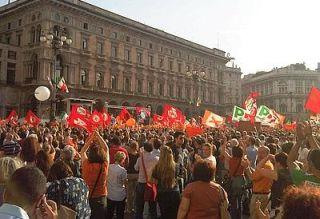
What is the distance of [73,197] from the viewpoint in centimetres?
474

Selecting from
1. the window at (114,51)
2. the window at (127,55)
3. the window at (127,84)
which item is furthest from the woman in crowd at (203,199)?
the window at (127,55)

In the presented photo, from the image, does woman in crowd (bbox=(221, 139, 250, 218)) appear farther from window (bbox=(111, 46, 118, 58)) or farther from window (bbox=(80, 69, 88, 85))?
window (bbox=(111, 46, 118, 58))

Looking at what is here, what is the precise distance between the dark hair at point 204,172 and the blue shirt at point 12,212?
2806 mm

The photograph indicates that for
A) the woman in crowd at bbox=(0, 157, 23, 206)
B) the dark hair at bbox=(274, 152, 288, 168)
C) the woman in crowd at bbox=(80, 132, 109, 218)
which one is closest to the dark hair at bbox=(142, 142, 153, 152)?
the woman in crowd at bbox=(80, 132, 109, 218)

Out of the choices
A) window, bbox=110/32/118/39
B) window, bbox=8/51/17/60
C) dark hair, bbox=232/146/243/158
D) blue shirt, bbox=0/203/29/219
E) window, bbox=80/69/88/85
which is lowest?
dark hair, bbox=232/146/243/158

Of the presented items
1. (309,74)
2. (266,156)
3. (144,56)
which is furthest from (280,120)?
(309,74)

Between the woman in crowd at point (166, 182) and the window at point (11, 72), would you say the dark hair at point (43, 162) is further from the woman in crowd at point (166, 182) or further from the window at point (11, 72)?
the window at point (11, 72)

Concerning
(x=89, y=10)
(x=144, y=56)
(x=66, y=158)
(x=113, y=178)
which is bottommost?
(x=113, y=178)

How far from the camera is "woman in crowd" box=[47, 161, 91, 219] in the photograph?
15.4 ft

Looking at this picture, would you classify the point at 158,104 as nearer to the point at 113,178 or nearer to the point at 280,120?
the point at 280,120

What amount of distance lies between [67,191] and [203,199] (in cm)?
164

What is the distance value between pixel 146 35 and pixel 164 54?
5.39m

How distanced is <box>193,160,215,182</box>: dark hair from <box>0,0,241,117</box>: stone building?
31.5m

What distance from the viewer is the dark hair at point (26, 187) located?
9.37 feet
